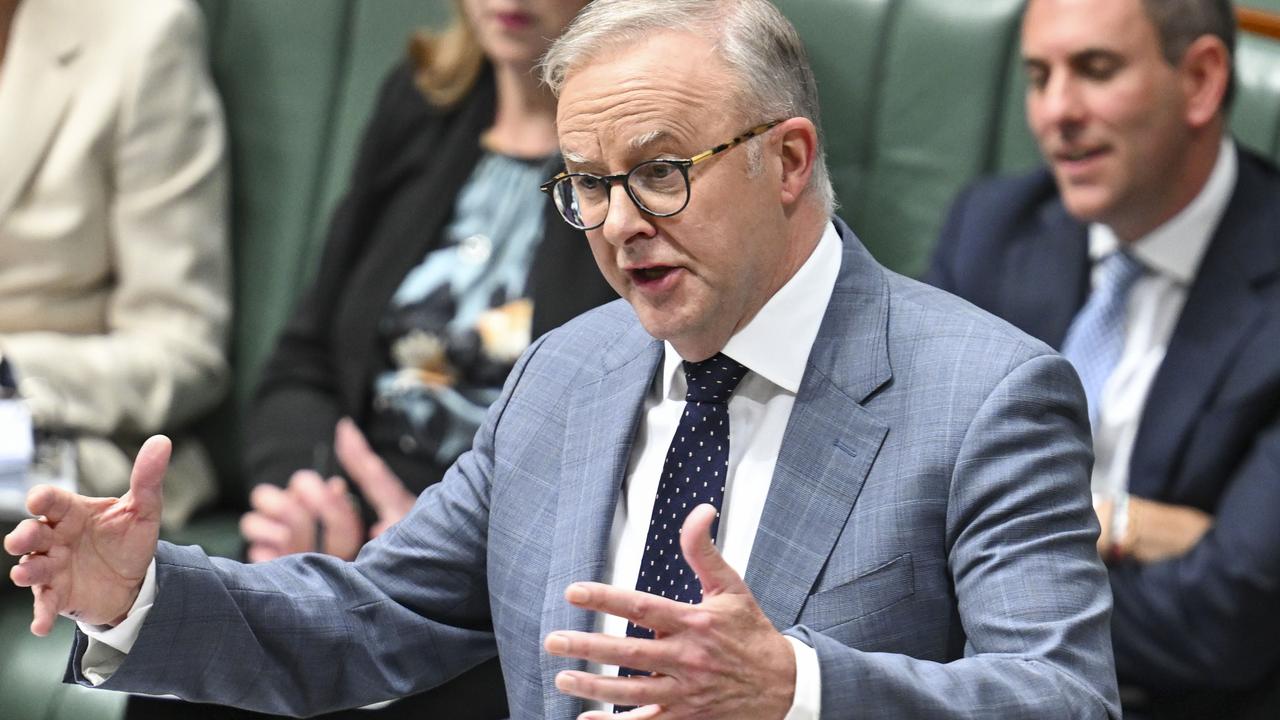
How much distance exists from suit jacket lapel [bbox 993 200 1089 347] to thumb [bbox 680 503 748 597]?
1.21m

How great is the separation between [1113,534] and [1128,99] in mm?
582

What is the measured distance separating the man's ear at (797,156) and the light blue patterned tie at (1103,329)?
89 centimetres

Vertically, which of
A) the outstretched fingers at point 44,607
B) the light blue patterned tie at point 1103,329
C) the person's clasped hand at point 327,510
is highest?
the outstretched fingers at point 44,607

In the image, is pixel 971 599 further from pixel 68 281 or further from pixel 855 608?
pixel 68 281

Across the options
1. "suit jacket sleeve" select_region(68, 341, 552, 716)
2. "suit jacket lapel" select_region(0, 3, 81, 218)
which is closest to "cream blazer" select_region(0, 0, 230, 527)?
"suit jacket lapel" select_region(0, 3, 81, 218)

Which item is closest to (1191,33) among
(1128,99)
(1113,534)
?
(1128,99)

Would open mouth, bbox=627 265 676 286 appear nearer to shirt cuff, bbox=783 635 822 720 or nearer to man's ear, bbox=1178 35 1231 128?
shirt cuff, bbox=783 635 822 720

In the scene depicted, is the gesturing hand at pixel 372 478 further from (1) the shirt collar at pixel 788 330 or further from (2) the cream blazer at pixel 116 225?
(1) the shirt collar at pixel 788 330

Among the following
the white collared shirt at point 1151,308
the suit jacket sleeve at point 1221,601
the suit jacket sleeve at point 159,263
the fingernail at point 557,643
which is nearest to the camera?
the fingernail at point 557,643

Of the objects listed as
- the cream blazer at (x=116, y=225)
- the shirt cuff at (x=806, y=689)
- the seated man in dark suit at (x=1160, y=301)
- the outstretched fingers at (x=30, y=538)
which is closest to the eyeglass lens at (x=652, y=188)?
the shirt cuff at (x=806, y=689)

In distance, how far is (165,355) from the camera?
9.03 ft

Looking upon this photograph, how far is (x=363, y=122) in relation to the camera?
9.69ft

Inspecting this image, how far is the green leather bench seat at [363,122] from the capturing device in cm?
250

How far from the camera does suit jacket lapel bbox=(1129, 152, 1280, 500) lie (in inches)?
85.2
